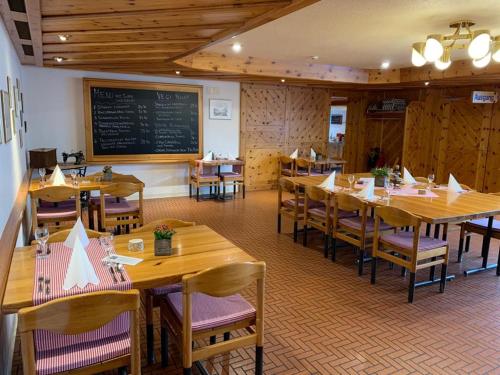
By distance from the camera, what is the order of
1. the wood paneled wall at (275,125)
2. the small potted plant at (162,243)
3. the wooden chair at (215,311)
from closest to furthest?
the wooden chair at (215,311)
the small potted plant at (162,243)
the wood paneled wall at (275,125)

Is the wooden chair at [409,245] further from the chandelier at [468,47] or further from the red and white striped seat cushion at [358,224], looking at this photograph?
the chandelier at [468,47]

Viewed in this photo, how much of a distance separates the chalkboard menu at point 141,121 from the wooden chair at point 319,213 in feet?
11.4

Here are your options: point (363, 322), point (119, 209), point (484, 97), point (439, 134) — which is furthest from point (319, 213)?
point (439, 134)

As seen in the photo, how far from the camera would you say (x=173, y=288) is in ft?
8.28

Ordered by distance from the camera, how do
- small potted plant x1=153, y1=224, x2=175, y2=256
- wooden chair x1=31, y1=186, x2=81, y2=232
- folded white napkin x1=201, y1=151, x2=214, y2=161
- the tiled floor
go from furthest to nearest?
1. folded white napkin x1=201, y1=151, x2=214, y2=161
2. wooden chair x1=31, y1=186, x2=81, y2=232
3. the tiled floor
4. small potted plant x1=153, y1=224, x2=175, y2=256

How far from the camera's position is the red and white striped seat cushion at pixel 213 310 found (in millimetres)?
2057

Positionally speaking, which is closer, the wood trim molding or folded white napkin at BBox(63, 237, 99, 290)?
folded white napkin at BBox(63, 237, 99, 290)

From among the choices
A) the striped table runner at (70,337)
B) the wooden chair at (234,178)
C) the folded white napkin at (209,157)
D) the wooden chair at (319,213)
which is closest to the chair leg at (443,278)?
the wooden chair at (319,213)

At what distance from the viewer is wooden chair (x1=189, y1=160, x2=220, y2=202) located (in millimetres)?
7223

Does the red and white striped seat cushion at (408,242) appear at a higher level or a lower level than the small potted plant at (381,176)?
lower

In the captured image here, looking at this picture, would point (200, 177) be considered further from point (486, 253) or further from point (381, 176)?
point (486, 253)

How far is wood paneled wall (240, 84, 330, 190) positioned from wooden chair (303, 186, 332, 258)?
144 inches

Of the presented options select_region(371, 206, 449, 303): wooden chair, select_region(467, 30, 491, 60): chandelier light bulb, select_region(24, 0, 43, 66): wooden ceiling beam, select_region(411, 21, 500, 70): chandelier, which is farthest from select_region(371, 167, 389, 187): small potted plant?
select_region(24, 0, 43, 66): wooden ceiling beam

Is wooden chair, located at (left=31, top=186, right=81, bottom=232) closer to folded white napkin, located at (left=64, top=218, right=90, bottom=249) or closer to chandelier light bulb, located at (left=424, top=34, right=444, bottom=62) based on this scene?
folded white napkin, located at (left=64, top=218, right=90, bottom=249)
